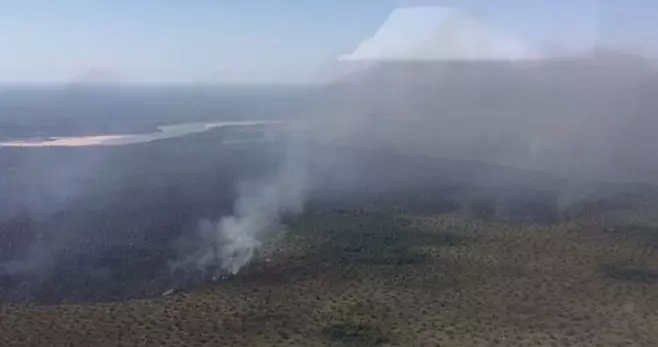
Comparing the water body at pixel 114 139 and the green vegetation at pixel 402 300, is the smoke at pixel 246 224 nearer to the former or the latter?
the green vegetation at pixel 402 300

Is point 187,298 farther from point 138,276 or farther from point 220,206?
point 220,206

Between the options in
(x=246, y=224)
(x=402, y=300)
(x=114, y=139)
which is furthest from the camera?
(x=114, y=139)

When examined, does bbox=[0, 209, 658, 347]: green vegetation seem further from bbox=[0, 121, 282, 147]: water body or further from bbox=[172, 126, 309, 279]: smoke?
bbox=[0, 121, 282, 147]: water body

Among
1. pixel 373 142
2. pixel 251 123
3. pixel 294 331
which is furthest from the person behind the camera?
pixel 251 123

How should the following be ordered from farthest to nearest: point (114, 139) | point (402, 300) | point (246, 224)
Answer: point (114, 139), point (246, 224), point (402, 300)

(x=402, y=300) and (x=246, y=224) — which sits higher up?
(x=402, y=300)

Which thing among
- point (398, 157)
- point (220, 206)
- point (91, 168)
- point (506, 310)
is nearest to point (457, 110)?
point (398, 157)

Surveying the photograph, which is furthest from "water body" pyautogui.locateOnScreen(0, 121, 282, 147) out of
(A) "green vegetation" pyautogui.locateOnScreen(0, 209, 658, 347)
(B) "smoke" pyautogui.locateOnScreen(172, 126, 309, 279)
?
(A) "green vegetation" pyautogui.locateOnScreen(0, 209, 658, 347)

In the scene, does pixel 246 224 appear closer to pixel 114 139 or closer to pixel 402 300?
pixel 402 300

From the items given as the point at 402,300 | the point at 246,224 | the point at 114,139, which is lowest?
the point at 114,139

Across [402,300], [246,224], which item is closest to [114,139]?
[246,224]

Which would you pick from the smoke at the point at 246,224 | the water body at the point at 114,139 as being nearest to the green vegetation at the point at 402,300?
the smoke at the point at 246,224
